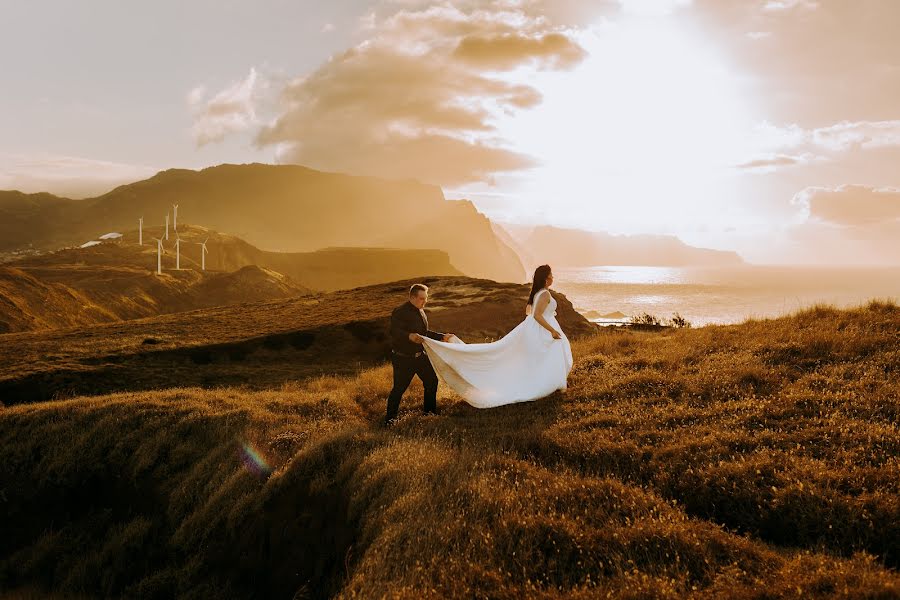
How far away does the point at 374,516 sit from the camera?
6715mm

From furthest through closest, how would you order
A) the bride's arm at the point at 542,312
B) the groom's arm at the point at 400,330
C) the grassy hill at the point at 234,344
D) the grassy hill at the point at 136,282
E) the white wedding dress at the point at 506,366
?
1. the grassy hill at the point at 136,282
2. the grassy hill at the point at 234,344
3. the bride's arm at the point at 542,312
4. the white wedding dress at the point at 506,366
5. the groom's arm at the point at 400,330

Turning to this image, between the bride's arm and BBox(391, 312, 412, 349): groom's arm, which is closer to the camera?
BBox(391, 312, 412, 349): groom's arm

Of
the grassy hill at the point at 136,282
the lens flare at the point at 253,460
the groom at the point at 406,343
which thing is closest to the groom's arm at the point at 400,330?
the groom at the point at 406,343

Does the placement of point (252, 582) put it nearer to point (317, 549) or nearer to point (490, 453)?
point (317, 549)

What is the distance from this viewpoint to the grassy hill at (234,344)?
672 inches

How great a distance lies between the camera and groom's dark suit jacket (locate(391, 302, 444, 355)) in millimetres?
10859

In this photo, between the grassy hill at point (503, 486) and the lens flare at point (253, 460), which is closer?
the grassy hill at point (503, 486)

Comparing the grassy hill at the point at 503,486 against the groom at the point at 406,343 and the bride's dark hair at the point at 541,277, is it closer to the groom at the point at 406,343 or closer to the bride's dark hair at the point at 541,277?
the groom at the point at 406,343

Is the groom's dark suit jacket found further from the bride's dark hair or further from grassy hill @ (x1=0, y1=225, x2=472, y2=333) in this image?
grassy hill @ (x1=0, y1=225, x2=472, y2=333)

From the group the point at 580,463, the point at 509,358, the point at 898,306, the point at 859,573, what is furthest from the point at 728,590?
the point at 898,306

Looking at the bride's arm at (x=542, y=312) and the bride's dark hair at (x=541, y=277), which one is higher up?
the bride's dark hair at (x=541, y=277)

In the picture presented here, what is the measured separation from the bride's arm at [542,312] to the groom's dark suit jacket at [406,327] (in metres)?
2.62

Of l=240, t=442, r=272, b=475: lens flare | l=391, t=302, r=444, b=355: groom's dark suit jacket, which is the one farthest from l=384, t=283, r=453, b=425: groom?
l=240, t=442, r=272, b=475: lens flare

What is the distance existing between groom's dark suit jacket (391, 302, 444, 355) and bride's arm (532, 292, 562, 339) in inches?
103
